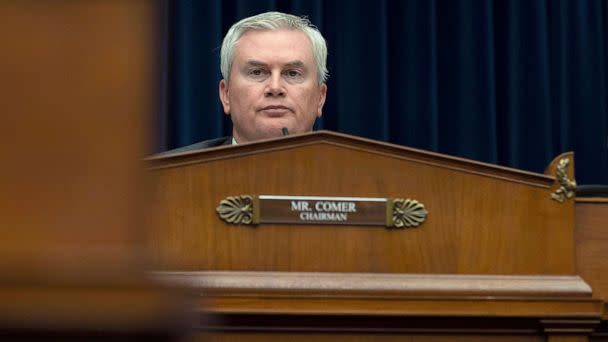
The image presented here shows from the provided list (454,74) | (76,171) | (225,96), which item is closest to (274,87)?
(225,96)

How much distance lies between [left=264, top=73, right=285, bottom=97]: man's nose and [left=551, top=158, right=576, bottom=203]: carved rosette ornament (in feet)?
4.54

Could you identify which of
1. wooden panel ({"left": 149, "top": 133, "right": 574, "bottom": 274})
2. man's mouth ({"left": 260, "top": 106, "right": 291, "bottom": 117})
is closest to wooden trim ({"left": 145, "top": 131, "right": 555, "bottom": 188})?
wooden panel ({"left": 149, "top": 133, "right": 574, "bottom": 274})

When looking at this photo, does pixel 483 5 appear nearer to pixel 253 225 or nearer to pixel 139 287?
pixel 253 225

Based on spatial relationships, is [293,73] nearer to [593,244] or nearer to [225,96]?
[225,96]

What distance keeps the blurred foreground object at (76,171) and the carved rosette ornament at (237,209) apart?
123cm

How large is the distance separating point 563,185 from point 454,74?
2.30m

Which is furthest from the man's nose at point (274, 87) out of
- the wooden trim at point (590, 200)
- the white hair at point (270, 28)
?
the wooden trim at point (590, 200)

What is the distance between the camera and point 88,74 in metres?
0.55

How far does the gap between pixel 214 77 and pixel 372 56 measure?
1.63 feet

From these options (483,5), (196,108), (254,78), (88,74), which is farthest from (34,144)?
(483,5)

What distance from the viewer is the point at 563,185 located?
1.89 meters

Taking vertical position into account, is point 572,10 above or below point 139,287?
above

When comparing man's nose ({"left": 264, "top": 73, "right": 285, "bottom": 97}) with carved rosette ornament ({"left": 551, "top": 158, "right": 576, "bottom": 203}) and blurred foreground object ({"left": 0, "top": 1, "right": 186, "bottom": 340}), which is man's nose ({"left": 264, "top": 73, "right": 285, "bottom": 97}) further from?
blurred foreground object ({"left": 0, "top": 1, "right": 186, "bottom": 340})

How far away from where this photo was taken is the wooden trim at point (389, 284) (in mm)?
1757
